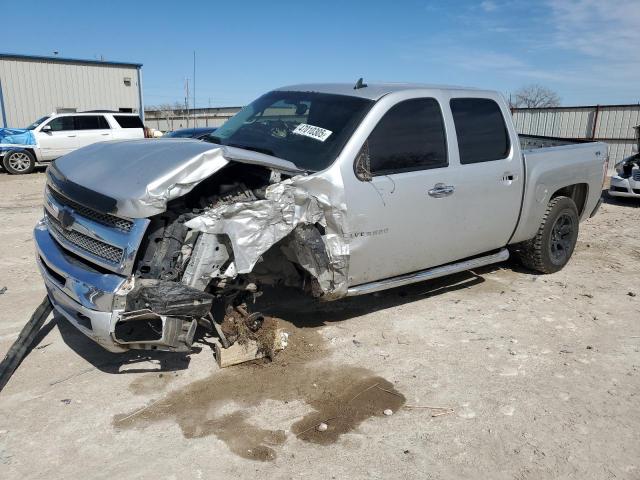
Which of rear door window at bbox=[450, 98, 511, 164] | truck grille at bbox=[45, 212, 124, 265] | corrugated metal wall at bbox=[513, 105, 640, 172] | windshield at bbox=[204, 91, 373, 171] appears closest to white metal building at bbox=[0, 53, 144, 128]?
corrugated metal wall at bbox=[513, 105, 640, 172]

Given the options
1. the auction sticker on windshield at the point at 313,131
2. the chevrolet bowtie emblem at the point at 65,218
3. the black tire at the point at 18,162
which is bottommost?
the black tire at the point at 18,162

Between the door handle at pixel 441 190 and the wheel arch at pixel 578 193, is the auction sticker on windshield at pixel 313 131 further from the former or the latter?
the wheel arch at pixel 578 193

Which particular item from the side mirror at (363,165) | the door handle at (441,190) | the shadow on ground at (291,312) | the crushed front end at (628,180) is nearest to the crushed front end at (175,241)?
the side mirror at (363,165)

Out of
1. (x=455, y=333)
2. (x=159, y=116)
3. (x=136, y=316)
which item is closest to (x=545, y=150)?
(x=455, y=333)

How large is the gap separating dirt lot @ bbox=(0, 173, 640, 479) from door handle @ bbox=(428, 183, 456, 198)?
117 centimetres

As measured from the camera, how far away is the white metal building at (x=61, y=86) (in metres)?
24.4

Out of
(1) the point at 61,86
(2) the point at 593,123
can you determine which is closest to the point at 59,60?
(1) the point at 61,86

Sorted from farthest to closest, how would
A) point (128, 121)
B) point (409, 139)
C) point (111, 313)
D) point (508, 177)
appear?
point (128, 121) < point (508, 177) < point (409, 139) < point (111, 313)

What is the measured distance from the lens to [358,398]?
351 cm

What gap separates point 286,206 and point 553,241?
3850 mm

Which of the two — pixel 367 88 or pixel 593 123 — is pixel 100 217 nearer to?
pixel 367 88

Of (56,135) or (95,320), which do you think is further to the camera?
(56,135)

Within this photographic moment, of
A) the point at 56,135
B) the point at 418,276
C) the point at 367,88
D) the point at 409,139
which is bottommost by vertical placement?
the point at 418,276

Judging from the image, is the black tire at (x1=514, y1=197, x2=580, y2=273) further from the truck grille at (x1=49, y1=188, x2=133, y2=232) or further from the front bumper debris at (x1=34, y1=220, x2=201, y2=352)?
the truck grille at (x1=49, y1=188, x2=133, y2=232)
